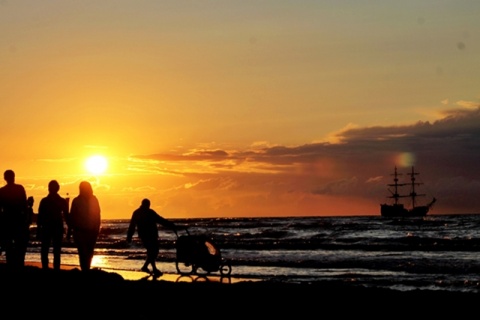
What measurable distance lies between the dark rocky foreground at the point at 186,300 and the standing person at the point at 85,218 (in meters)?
0.85

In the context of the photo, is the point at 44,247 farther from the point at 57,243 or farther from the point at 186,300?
the point at 186,300

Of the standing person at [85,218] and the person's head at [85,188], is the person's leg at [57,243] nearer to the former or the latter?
the standing person at [85,218]

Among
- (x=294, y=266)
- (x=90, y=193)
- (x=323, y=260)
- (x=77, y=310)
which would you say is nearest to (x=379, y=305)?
(x=77, y=310)

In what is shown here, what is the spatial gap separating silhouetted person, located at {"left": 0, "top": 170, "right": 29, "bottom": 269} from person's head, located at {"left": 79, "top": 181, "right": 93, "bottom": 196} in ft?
4.48

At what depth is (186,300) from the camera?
13.4m

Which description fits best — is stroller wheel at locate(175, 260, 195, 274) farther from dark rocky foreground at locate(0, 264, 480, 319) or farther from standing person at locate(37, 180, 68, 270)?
standing person at locate(37, 180, 68, 270)

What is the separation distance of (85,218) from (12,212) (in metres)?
1.64

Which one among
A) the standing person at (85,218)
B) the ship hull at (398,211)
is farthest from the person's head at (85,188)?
the ship hull at (398,211)

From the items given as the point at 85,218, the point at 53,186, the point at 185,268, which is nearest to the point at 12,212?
the point at 53,186

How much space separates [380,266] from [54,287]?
22.0m

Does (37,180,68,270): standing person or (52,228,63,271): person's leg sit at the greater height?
(37,180,68,270): standing person

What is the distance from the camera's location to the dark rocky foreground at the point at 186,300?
11695 millimetres

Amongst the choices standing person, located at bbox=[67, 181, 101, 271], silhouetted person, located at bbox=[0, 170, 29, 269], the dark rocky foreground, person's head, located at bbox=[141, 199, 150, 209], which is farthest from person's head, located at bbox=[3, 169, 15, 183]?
person's head, located at bbox=[141, 199, 150, 209]

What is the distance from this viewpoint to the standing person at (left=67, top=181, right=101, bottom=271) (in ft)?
52.4
